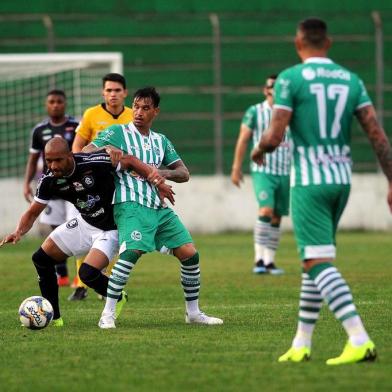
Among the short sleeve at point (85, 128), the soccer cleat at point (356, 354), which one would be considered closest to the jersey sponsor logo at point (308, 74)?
the soccer cleat at point (356, 354)

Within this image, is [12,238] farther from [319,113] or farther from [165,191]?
[319,113]

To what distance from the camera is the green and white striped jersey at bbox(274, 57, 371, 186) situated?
310 inches

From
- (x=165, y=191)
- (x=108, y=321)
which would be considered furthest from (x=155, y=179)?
(x=108, y=321)

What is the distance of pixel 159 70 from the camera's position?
26.8 m

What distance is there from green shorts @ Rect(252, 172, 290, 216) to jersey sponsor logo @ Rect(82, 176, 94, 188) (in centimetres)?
686

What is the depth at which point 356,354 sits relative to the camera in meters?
7.72

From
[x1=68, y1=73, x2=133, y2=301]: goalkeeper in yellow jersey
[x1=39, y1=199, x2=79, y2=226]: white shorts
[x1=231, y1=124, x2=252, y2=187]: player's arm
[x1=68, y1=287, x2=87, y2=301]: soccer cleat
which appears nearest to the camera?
[x1=68, y1=73, x2=133, y2=301]: goalkeeper in yellow jersey

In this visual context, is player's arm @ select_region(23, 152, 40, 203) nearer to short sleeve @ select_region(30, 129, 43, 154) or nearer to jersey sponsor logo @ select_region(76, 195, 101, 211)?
short sleeve @ select_region(30, 129, 43, 154)

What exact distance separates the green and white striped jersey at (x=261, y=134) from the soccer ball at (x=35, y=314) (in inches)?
276

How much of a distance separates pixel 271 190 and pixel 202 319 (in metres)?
6.62

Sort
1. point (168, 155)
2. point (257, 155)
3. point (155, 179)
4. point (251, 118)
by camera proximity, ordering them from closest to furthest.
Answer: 1. point (257, 155)
2. point (155, 179)
3. point (168, 155)
4. point (251, 118)

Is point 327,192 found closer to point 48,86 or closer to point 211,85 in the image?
point 48,86

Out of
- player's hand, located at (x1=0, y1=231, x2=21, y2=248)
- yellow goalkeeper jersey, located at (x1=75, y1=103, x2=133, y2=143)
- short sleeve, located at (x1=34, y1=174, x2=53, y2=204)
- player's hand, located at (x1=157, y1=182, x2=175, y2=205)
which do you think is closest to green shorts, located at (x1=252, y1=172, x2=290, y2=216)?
yellow goalkeeper jersey, located at (x1=75, y1=103, x2=133, y2=143)

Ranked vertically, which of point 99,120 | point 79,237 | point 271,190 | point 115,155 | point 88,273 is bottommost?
point 88,273
